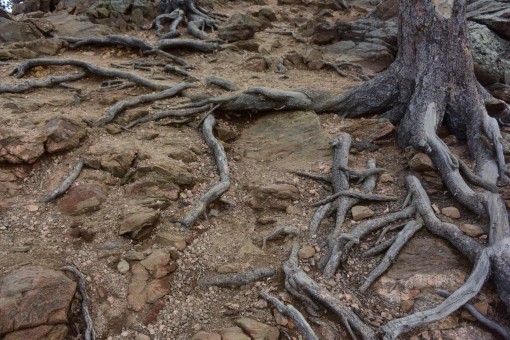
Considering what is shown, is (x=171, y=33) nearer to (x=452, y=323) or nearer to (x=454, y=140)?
(x=454, y=140)

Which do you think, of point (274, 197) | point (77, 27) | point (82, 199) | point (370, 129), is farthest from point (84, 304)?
point (77, 27)

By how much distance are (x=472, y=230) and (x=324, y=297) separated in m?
1.91

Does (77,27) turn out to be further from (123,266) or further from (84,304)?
(84,304)

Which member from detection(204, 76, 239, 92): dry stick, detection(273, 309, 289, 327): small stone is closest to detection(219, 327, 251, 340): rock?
detection(273, 309, 289, 327): small stone

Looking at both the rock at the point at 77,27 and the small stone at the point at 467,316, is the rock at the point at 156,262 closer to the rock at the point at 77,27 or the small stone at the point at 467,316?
the small stone at the point at 467,316

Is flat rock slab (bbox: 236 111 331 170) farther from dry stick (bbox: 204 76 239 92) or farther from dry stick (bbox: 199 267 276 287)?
dry stick (bbox: 199 267 276 287)

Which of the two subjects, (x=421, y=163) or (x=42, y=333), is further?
(x=421, y=163)

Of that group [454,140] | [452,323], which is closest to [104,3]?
[454,140]

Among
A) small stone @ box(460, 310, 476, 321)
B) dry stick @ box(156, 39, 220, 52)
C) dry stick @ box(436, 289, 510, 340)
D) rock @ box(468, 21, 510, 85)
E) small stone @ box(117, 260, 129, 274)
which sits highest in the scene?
rock @ box(468, 21, 510, 85)

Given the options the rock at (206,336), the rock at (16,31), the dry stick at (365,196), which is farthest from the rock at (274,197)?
the rock at (16,31)

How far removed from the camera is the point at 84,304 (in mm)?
3688

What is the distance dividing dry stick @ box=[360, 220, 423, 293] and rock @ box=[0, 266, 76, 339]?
9.84 ft

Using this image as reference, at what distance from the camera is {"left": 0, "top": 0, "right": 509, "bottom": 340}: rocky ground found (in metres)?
3.67

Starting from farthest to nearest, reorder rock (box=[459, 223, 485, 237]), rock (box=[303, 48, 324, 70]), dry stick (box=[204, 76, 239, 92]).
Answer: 1. rock (box=[303, 48, 324, 70])
2. dry stick (box=[204, 76, 239, 92])
3. rock (box=[459, 223, 485, 237])
